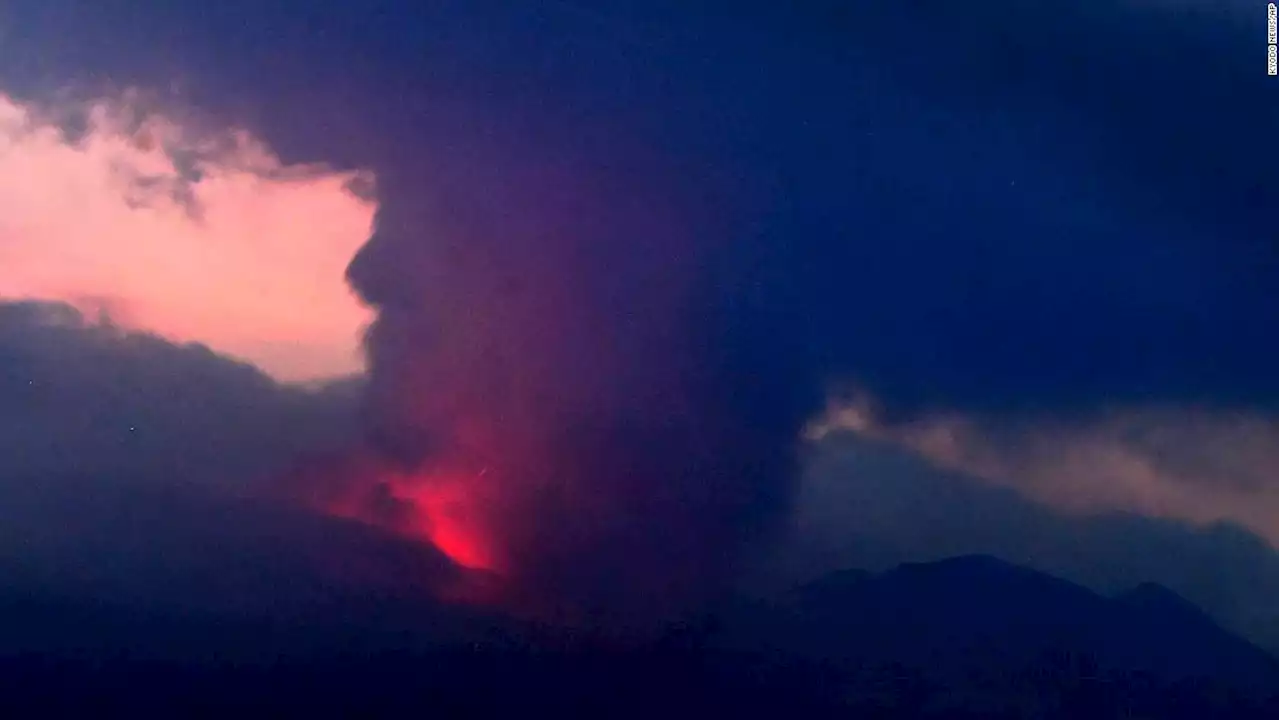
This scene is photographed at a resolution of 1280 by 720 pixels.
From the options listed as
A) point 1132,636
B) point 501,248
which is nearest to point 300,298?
point 501,248

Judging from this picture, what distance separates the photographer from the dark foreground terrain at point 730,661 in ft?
11.0

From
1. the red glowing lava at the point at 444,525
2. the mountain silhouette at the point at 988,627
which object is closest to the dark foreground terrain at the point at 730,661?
the mountain silhouette at the point at 988,627

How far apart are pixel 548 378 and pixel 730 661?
1.08 metres

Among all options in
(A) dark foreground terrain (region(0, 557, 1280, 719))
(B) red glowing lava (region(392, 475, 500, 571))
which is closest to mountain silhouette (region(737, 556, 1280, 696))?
(A) dark foreground terrain (region(0, 557, 1280, 719))

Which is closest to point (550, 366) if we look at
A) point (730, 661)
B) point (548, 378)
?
point (548, 378)

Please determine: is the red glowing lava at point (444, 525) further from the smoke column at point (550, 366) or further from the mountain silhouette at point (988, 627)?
the mountain silhouette at point (988, 627)

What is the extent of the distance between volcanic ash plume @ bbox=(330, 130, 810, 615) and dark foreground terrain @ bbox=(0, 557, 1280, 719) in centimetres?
24

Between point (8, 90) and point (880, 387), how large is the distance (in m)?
3.00

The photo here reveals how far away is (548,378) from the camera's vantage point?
11.1 feet

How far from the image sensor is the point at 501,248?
3.41m

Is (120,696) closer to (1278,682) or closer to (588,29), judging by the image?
(588,29)

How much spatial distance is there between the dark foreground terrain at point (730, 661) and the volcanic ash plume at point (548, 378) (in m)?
0.24

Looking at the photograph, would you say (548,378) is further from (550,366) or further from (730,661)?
(730,661)

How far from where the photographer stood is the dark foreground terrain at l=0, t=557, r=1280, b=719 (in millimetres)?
3338
